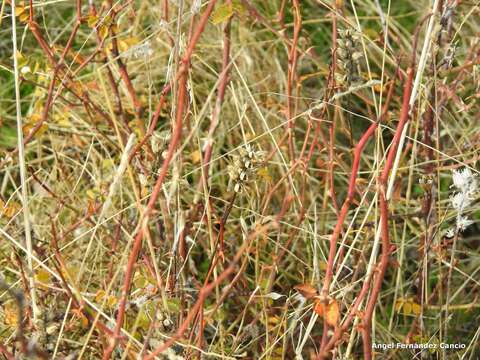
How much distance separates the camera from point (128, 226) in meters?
1.61

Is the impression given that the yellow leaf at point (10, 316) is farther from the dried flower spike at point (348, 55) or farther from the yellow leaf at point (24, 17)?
the dried flower spike at point (348, 55)

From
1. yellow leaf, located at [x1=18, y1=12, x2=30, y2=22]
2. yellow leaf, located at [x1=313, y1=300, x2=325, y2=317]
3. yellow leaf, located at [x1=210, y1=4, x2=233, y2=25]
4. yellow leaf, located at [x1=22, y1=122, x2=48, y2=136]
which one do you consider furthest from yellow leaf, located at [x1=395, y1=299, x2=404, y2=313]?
yellow leaf, located at [x1=18, y1=12, x2=30, y2=22]

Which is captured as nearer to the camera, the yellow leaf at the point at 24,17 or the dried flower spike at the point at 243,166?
the dried flower spike at the point at 243,166

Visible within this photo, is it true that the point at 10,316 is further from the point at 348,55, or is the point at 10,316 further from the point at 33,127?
the point at 348,55

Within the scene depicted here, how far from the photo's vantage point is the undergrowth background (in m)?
1.19

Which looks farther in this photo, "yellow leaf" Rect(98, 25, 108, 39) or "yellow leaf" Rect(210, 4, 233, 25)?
"yellow leaf" Rect(98, 25, 108, 39)

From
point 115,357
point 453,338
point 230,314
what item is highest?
point 115,357

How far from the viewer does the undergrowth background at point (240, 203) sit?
1.19 meters

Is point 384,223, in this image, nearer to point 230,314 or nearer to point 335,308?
point 335,308

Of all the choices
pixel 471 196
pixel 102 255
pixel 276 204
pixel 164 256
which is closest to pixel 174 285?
pixel 164 256

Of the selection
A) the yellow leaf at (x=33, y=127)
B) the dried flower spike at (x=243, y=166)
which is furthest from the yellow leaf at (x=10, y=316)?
the dried flower spike at (x=243, y=166)

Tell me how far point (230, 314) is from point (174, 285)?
15.7 inches

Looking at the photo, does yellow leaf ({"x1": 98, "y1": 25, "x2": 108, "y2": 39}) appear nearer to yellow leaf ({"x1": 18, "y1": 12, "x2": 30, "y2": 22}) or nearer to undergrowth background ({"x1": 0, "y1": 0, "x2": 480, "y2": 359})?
undergrowth background ({"x1": 0, "y1": 0, "x2": 480, "y2": 359})

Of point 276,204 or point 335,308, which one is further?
point 276,204
